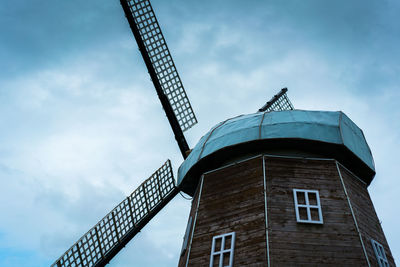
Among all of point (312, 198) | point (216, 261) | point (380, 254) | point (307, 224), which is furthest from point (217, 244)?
point (380, 254)

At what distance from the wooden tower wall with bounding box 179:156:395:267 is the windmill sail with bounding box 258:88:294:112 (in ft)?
33.2

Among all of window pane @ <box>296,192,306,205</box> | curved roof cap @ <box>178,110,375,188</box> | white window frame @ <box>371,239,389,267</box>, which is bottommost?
white window frame @ <box>371,239,389,267</box>

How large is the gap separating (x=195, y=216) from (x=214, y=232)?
3.75ft

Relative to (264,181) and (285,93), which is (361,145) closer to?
(264,181)

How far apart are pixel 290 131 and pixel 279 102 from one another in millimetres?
11454

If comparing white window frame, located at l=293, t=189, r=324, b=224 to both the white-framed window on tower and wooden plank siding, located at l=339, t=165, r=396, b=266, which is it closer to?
wooden plank siding, located at l=339, t=165, r=396, b=266

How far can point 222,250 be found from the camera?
33.2 feet

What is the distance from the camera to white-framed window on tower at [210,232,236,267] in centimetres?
984

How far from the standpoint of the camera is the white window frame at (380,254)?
9977 mm

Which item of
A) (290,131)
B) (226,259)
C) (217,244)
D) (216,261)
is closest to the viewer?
(226,259)

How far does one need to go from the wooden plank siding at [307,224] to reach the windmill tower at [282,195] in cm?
2

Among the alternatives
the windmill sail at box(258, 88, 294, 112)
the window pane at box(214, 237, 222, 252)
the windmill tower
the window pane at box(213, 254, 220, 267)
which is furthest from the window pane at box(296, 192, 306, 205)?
the windmill sail at box(258, 88, 294, 112)

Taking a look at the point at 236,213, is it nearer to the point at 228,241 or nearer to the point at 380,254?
the point at 228,241

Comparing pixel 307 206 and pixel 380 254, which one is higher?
pixel 307 206
